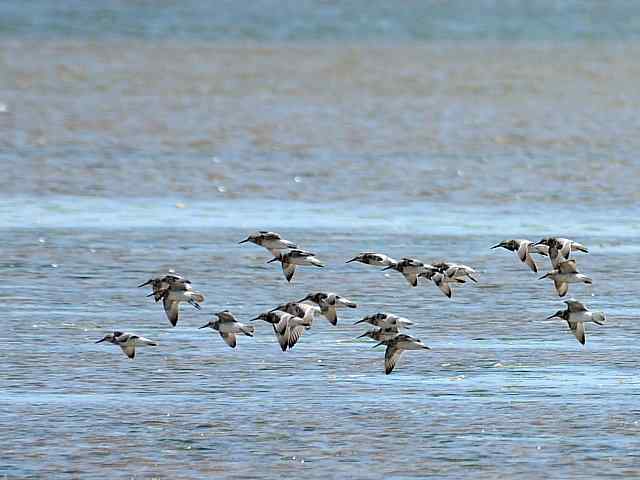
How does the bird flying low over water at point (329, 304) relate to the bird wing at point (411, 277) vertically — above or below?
below

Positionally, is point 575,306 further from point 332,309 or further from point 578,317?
point 332,309

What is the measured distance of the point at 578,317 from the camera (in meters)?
13.2

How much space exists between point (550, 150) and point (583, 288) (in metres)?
11.6

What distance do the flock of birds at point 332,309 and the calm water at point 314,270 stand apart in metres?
0.19

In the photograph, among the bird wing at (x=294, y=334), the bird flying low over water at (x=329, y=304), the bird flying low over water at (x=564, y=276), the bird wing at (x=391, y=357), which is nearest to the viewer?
the bird wing at (x=391, y=357)

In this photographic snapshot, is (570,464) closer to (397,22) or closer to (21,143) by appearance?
(21,143)

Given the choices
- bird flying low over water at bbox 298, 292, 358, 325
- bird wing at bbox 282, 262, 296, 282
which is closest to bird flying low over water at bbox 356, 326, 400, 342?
bird flying low over water at bbox 298, 292, 358, 325

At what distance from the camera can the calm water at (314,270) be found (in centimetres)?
1088

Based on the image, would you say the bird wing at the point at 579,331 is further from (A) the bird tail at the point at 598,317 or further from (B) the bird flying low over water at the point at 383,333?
(B) the bird flying low over water at the point at 383,333

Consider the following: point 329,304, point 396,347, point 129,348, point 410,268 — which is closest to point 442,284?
point 410,268

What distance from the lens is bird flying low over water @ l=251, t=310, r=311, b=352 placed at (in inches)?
507

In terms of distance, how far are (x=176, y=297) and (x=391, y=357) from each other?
175cm

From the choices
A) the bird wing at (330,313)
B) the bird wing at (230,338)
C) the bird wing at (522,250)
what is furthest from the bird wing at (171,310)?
the bird wing at (522,250)

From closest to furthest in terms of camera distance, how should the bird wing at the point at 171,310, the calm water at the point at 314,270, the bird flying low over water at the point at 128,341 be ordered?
the calm water at the point at 314,270 → the bird flying low over water at the point at 128,341 → the bird wing at the point at 171,310
